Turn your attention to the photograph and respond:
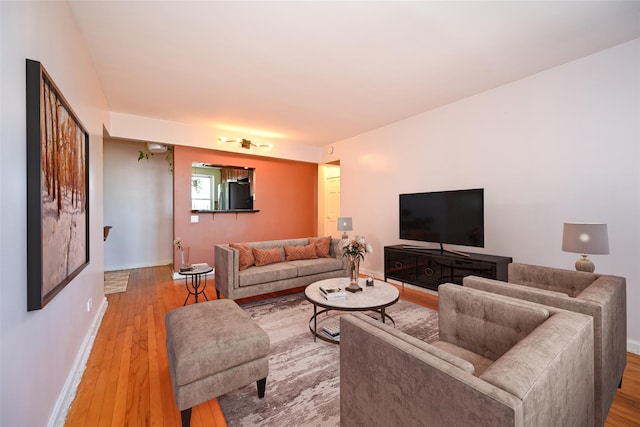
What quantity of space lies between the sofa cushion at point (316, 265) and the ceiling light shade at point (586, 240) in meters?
2.77

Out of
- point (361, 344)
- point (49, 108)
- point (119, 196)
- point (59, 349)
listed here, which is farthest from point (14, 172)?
point (119, 196)

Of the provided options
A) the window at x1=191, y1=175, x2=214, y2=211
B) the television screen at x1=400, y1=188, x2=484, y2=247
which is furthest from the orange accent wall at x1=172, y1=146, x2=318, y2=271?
the television screen at x1=400, y1=188, x2=484, y2=247

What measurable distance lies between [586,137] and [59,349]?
4772 mm

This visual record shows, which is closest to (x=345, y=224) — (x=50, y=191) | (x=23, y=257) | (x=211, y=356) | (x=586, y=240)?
(x=586, y=240)

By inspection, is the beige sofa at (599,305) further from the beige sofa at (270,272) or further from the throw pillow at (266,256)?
the throw pillow at (266,256)

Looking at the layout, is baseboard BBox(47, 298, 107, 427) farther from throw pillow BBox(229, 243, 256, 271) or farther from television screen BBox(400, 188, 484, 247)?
television screen BBox(400, 188, 484, 247)

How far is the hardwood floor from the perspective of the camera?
5.58 ft

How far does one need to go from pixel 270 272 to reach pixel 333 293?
1359mm

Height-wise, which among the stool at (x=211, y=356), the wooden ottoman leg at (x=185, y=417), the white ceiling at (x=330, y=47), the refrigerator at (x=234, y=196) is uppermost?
the white ceiling at (x=330, y=47)

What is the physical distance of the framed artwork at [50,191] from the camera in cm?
133

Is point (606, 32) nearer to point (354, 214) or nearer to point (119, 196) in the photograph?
point (354, 214)

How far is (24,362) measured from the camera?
1.27 meters

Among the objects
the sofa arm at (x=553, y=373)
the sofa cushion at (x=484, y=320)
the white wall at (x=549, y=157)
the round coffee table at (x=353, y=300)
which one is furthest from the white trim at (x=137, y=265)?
the sofa arm at (x=553, y=373)

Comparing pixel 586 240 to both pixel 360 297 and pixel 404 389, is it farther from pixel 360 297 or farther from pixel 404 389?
pixel 404 389
